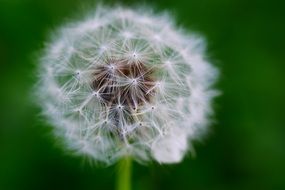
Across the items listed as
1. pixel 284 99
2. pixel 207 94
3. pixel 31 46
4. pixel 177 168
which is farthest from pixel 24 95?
pixel 284 99

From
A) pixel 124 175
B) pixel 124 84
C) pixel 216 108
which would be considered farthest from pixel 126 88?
pixel 216 108

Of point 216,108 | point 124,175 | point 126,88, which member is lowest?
point 124,175

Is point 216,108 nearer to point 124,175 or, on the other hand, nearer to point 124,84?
point 124,175

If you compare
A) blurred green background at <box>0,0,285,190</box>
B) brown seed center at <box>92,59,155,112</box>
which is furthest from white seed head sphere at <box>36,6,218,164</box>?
blurred green background at <box>0,0,285,190</box>

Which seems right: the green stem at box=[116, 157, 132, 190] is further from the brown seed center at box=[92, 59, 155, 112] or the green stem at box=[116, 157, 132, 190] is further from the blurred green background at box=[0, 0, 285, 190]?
the blurred green background at box=[0, 0, 285, 190]

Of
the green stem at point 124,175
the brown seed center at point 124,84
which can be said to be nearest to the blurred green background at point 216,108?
the green stem at point 124,175

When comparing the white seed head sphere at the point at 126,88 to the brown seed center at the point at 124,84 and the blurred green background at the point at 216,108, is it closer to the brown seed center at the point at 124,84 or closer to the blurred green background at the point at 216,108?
the brown seed center at the point at 124,84

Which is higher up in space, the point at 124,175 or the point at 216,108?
the point at 216,108
